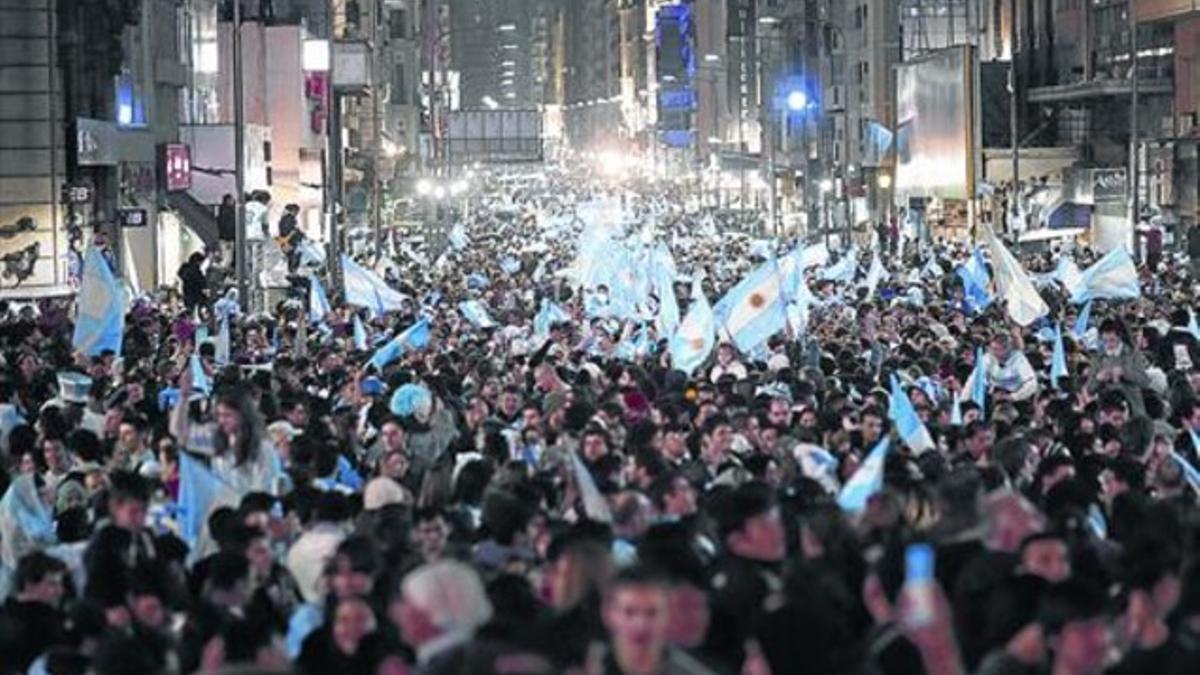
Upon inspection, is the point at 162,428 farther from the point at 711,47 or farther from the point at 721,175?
the point at 711,47

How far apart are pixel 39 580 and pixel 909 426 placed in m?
7.44

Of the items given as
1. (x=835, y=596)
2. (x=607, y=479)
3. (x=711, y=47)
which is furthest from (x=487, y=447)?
(x=711, y=47)

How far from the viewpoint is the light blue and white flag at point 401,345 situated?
2475cm

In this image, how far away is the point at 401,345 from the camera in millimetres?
25703

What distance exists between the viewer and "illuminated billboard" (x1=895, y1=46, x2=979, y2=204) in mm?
73500

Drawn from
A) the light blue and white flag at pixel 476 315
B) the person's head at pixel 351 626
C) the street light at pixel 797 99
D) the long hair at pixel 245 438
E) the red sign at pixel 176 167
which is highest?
the street light at pixel 797 99

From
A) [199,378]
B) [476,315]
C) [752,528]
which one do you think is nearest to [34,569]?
[752,528]

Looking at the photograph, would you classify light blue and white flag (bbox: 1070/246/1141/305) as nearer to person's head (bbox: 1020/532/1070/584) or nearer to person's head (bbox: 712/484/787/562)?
person's head (bbox: 712/484/787/562)

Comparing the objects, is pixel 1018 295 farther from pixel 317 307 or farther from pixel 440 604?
pixel 440 604

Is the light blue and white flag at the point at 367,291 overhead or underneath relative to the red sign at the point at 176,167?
underneath

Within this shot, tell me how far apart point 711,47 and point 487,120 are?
169ft

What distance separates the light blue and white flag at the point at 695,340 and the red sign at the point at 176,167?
29.2 m

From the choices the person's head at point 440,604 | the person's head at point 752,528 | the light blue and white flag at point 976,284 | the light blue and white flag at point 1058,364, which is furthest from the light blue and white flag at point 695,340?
the person's head at point 440,604

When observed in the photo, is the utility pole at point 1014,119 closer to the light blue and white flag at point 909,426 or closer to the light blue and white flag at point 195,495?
the light blue and white flag at point 909,426
